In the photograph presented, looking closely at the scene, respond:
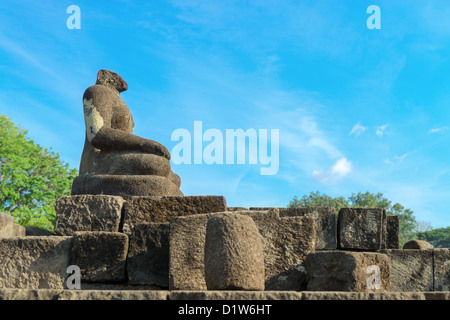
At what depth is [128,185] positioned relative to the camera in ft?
21.7

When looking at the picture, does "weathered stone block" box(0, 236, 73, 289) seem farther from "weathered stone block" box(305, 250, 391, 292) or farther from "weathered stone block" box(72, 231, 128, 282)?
"weathered stone block" box(305, 250, 391, 292)

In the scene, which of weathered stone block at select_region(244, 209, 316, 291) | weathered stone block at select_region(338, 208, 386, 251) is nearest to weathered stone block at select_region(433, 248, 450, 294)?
weathered stone block at select_region(338, 208, 386, 251)

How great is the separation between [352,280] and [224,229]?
4.16 feet

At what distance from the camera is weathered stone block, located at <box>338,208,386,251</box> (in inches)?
252

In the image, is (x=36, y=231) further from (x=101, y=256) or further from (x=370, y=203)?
(x=370, y=203)

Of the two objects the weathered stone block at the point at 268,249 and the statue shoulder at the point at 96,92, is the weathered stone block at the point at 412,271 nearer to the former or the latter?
the weathered stone block at the point at 268,249

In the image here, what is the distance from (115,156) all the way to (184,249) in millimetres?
3019

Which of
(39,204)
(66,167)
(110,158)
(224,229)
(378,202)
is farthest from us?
(378,202)

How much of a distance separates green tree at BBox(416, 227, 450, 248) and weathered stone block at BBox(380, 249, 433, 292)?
128 feet

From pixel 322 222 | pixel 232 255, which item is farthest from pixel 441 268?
pixel 232 255

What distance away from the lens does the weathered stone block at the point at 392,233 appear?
23.0ft

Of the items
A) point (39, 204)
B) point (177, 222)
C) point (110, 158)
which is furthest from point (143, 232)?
point (39, 204)

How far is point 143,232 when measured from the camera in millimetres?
4906
